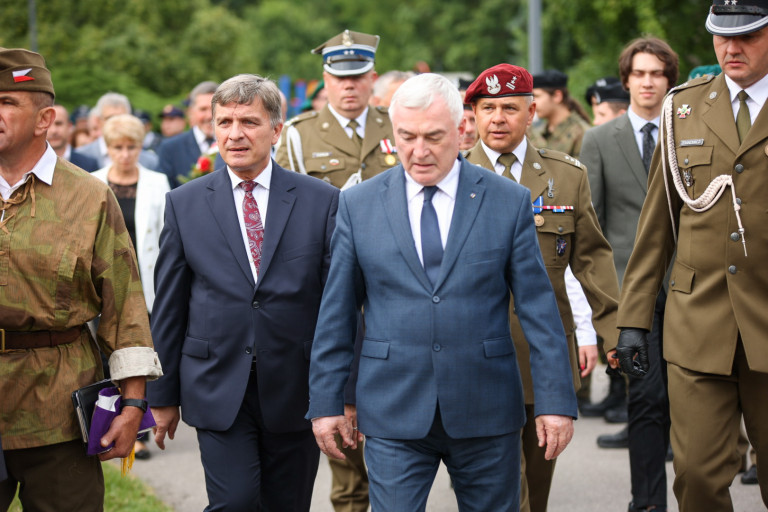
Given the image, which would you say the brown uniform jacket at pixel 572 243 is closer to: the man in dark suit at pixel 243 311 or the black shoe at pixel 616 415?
the man in dark suit at pixel 243 311

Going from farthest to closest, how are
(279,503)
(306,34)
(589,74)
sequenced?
(306,34) < (589,74) < (279,503)

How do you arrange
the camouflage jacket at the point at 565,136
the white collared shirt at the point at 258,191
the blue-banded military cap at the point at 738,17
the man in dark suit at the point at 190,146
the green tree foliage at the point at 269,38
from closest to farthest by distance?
the blue-banded military cap at the point at 738,17 < the white collared shirt at the point at 258,191 < the camouflage jacket at the point at 565,136 < the man in dark suit at the point at 190,146 < the green tree foliage at the point at 269,38

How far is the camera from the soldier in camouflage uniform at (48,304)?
4.25 m

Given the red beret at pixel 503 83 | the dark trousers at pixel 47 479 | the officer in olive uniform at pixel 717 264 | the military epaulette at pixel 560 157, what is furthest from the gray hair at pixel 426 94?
the dark trousers at pixel 47 479

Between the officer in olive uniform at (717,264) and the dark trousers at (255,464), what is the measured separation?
4.84 ft

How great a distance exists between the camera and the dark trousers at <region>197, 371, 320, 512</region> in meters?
4.92

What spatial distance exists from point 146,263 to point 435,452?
14.8 feet

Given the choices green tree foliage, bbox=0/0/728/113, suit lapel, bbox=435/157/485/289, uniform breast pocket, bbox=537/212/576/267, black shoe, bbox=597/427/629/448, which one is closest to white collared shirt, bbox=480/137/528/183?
uniform breast pocket, bbox=537/212/576/267

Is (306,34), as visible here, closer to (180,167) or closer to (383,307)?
(180,167)

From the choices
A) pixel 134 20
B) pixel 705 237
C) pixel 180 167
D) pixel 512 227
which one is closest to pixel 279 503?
pixel 512 227

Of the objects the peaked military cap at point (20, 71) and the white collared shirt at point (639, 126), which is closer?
the peaked military cap at point (20, 71)

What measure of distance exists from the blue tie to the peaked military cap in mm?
1499

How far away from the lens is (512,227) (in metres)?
4.38

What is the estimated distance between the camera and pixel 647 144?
748 centimetres
